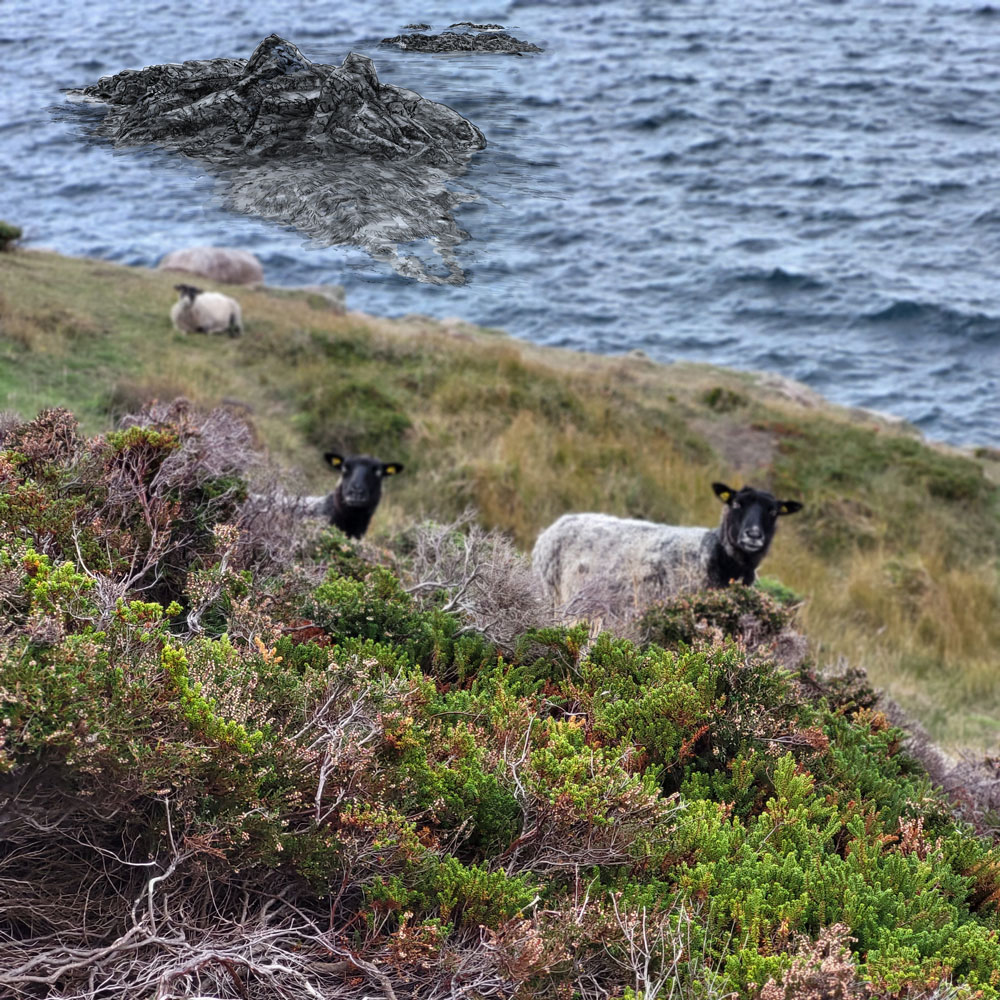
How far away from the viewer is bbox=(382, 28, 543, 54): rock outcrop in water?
2.74 meters

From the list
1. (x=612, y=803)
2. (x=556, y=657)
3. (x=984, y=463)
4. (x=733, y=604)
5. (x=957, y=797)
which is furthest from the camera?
(x=984, y=463)

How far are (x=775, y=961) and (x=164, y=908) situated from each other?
5.78 feet

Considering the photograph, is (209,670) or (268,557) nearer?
(209,670)

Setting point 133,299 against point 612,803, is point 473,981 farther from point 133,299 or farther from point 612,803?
point 133,299

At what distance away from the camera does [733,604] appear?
19.5ft

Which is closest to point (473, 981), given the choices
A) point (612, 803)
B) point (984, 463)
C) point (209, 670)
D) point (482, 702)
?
point (612, 803)

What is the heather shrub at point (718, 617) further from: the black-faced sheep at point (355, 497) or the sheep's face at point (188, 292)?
the sheep's face at point (188, 292)

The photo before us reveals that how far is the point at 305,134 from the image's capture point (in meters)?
2.73

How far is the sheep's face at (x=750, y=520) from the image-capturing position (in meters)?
8.42

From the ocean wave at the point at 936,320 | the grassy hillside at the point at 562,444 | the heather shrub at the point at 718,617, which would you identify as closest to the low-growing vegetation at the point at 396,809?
the heather shrub at the point at 718,617

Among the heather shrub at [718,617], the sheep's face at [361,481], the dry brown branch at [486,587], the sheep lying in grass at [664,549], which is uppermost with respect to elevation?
the dry brown branch at [486,587]

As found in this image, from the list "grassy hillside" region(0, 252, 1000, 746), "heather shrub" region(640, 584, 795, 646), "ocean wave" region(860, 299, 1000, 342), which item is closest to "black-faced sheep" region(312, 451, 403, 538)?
"grassy hillside" region(0, 252, 1000, 746)

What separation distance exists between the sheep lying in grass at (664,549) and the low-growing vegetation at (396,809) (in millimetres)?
3815

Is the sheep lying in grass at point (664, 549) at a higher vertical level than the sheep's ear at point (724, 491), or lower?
lower
